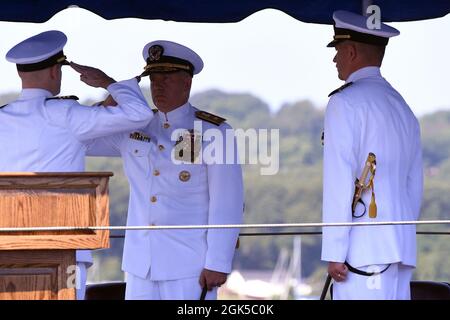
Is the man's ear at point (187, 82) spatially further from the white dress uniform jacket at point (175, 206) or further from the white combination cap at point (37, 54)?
the white combination cap at point (37, 54)

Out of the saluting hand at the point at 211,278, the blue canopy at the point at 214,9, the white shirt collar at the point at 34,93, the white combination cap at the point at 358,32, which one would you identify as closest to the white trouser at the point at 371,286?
the saluting hand at the point at 211,278

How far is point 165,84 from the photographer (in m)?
6.81

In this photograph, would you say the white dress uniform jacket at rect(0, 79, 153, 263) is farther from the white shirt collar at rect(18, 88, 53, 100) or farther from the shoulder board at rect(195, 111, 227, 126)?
the shoulder board at rect(195, 111, 227, 126)

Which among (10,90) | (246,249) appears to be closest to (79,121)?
(10,90)

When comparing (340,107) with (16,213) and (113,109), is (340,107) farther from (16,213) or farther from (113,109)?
(16,213)

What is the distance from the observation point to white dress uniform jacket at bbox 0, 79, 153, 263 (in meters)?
6.13

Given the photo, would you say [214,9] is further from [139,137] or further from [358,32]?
[358,32]

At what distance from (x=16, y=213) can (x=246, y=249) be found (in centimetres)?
4671

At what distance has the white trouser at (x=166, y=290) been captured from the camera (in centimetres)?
661

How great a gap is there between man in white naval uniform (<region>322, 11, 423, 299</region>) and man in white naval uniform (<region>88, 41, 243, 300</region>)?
0.76m
